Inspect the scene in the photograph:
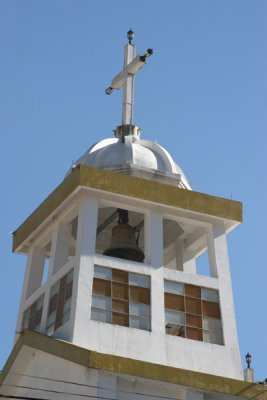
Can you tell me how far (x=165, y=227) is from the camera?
2770cm

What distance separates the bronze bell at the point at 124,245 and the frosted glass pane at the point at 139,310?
77.6 inches

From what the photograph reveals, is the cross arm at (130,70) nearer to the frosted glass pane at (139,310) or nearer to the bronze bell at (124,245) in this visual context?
the bronze bell at (124,245)

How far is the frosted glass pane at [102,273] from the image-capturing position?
24.3 m

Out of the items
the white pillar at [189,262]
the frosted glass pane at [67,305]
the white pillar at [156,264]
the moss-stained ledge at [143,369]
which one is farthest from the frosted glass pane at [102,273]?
the white pillar at [189,262]

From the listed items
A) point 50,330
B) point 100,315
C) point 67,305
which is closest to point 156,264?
point 100,315

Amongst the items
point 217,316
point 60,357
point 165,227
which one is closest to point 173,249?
point 165,227

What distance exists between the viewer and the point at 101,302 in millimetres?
24000

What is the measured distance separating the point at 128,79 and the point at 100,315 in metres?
8.42

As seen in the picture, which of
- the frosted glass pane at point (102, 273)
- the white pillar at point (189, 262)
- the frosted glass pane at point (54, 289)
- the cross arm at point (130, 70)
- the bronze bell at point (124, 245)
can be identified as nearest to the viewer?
the frosted glass pane at point (102, 273)

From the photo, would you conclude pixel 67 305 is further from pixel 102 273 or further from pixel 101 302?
pixel 102 273

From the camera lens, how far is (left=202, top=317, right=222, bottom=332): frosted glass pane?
81.7 ft

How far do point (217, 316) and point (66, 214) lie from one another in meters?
4.65

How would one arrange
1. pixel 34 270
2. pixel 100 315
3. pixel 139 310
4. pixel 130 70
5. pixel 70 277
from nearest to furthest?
pixel 100 315, pixel 139 310, pixel 70 277, pixel 34 270, pixel 130 70

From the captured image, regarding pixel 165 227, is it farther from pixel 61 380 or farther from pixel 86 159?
pixel 61 380
